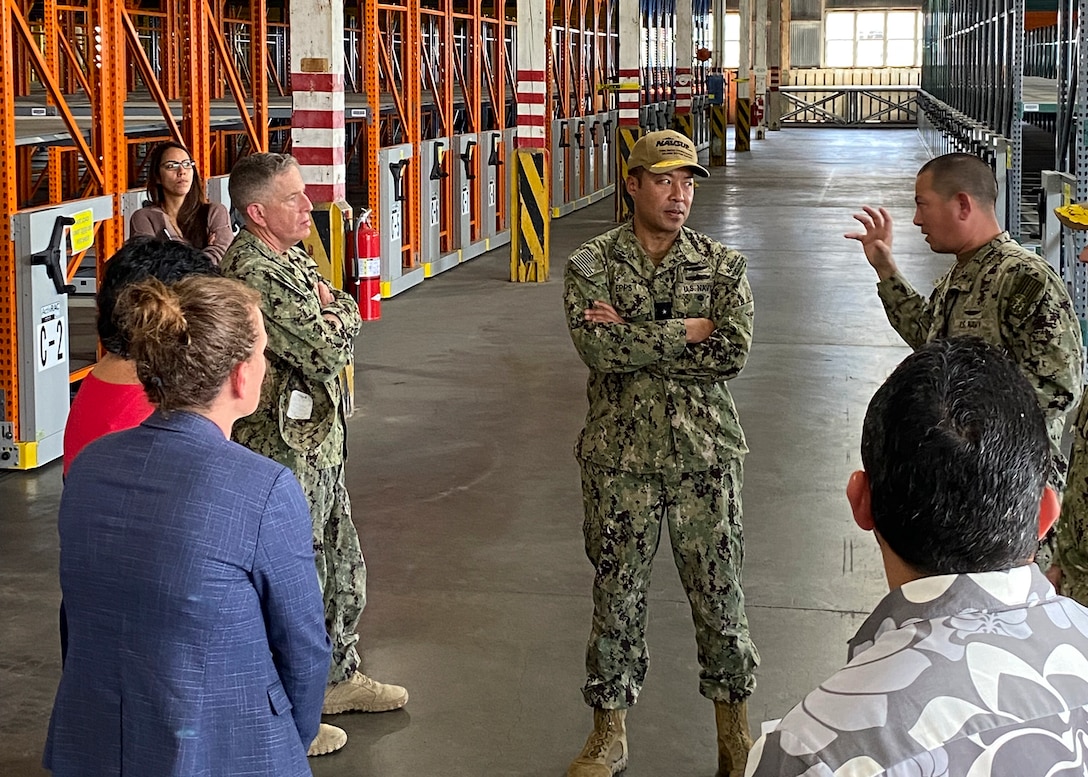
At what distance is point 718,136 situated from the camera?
2802cm

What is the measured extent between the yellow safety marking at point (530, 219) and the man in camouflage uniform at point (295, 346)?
9109 mm

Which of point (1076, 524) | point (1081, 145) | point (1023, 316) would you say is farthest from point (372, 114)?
point (1076, 524)

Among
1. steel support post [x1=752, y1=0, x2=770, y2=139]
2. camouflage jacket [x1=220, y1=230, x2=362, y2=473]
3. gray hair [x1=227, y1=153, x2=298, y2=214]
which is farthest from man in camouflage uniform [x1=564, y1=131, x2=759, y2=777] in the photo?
steel support post [x1=752, y1=0, x2=770, y2=139]

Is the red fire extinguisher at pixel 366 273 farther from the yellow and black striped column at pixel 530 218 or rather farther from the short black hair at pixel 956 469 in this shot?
the short black hair at pixel 956 469

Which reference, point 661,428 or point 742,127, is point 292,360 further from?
point 742,127

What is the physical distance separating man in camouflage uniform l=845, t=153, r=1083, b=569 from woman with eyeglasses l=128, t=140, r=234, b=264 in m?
3.72

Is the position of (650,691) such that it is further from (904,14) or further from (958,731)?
(904,14)

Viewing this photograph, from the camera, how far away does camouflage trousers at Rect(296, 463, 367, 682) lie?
3850 millimetres

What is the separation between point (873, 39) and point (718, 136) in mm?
20531

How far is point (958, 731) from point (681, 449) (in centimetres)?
233

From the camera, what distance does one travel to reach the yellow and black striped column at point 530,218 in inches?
507

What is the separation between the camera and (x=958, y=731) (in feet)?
4.07

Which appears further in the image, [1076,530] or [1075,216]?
[1075,216]

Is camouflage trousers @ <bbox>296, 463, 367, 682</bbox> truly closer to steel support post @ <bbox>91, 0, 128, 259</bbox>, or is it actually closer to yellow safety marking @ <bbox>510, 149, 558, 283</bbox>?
steel support post @ <bbox>91, 0, 128, 259</bbox>
